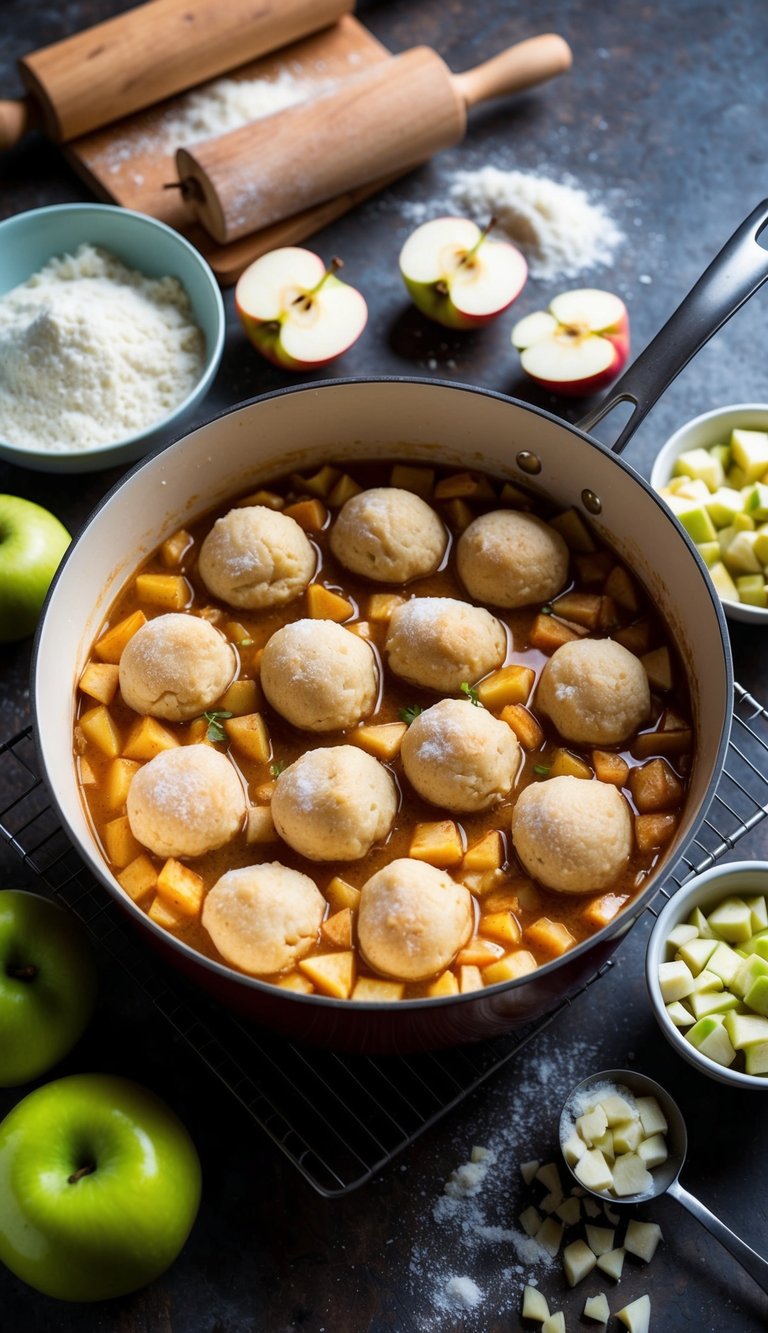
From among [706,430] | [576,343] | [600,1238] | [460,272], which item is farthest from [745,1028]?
[460,272]

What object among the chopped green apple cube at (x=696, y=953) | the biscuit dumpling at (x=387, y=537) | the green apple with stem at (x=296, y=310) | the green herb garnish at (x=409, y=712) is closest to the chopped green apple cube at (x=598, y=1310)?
the chopped green apple cube at (x=696, y=953)

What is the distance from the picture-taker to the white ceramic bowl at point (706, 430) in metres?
3.55

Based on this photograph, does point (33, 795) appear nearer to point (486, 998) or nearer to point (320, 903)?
point (320, 903)

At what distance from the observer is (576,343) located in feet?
12.2

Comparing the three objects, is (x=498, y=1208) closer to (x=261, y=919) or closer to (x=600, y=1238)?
(x=600, y=1238)

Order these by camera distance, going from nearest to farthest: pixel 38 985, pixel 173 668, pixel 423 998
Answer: pixel 423 998 < pixel 38 985 < pixel 173 668

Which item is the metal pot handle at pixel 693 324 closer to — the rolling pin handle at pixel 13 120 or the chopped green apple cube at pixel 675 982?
the chopped green apple cube at pixel 675 982

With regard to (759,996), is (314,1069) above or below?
above

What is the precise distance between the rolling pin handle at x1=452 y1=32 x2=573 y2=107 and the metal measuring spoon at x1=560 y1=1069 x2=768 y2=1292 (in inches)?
123

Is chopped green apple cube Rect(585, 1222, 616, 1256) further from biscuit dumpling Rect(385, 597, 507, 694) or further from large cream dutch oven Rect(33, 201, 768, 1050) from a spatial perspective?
biscuit dumpling Rect(385, 597, 507, 694)

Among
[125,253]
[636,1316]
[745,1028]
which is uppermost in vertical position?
[125,253]

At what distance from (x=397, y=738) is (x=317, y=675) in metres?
0.26

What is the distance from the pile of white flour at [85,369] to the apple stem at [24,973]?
145 centimetres

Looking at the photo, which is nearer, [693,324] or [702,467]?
[693,324]
